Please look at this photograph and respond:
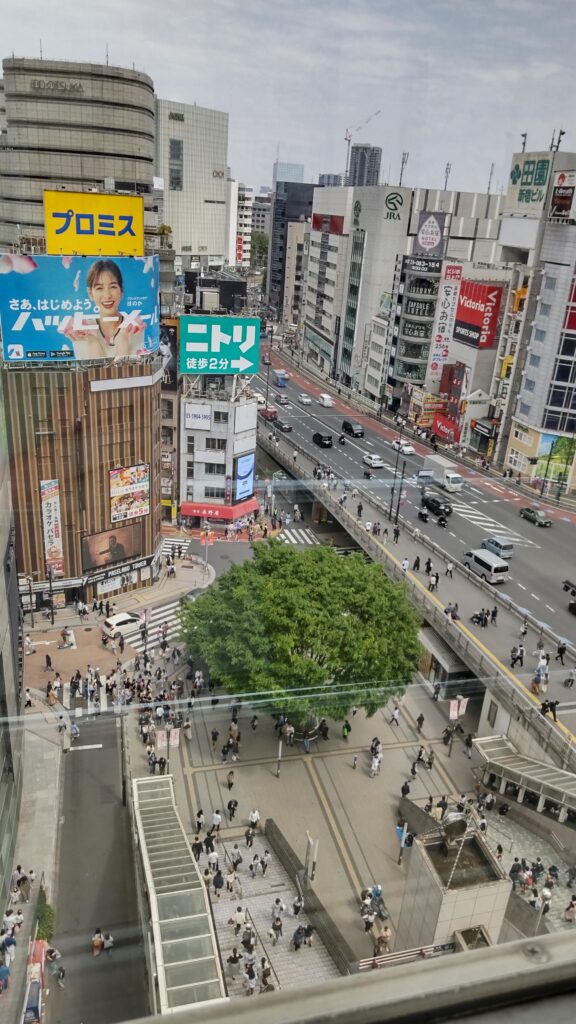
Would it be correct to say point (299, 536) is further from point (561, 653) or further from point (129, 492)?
point (561, 653)

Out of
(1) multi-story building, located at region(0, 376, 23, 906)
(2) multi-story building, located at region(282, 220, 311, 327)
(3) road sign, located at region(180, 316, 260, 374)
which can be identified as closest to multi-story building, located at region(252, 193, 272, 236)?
(2) multi-story building, located at region(282, 220, 311, 327)

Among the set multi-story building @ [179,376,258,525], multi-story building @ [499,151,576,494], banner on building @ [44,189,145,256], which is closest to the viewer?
banner on building @ [44,189,145,256]

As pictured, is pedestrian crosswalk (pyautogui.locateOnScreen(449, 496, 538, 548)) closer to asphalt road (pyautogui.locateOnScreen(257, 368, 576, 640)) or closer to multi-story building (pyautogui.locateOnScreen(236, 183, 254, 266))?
asphalt road (pyautogui.locateOnScreen(257, 368, 576, 640))

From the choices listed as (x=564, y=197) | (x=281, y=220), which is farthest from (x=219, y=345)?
(x=281, y=220)

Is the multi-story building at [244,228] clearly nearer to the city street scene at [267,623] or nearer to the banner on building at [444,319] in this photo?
the city street scene at [267,623]

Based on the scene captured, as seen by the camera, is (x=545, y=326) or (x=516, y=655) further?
(x=545, y=326)
